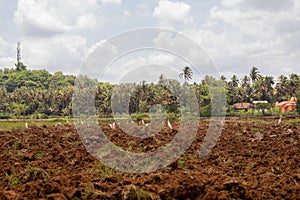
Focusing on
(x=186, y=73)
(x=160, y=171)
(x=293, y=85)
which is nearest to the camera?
(x=160, y=171)

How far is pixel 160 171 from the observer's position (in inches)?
215

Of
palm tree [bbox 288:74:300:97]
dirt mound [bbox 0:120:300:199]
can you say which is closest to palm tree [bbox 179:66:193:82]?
dirt mound [bbox 0:120:300:199]

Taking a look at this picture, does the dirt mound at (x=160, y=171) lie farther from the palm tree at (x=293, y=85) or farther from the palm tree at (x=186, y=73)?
the palm tree at (x=293, y=85)

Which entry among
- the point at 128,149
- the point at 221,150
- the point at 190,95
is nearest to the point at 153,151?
the point at 128,149

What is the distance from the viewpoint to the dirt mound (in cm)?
379

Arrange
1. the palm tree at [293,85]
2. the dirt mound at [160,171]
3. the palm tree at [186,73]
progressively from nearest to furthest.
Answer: the dirt mound at [160,171], the palm tree at [186,73], the palm tree at [293,85]

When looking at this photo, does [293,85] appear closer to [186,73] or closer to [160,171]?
[186,73]

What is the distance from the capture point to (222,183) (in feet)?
13.1

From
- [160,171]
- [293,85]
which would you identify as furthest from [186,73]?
[293,85]

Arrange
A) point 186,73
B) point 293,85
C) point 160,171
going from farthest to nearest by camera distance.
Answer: point 293,85, point 186,73, point 160,171

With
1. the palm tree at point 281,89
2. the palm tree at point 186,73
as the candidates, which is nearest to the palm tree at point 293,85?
the palm tree at point 281,89

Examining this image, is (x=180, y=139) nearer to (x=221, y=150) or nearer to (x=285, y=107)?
(x=221, y=150)

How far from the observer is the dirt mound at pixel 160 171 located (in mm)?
3795

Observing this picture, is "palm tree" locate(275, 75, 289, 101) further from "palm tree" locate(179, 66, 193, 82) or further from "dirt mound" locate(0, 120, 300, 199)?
"palm tree" locate(179, 66, 193, 82)
